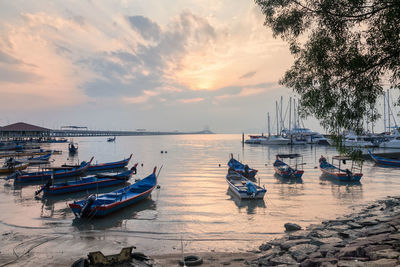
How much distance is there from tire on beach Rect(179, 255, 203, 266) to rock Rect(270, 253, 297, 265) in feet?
9.30

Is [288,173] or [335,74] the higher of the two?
[335,74]

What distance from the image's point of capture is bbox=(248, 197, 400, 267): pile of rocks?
293 inches

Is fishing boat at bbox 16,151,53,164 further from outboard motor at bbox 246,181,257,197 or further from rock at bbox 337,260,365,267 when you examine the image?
rock at bbox 337,260,365,267

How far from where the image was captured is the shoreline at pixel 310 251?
7.77 meters

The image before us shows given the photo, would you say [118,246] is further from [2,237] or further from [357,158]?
[357,158]

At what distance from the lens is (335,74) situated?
10016 millimetres

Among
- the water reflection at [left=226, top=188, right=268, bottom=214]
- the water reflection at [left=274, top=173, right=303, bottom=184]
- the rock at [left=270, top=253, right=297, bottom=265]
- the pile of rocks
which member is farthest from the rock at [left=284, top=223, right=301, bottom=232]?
the water reflection at [left=274, top=173, right=303, bottom=184]

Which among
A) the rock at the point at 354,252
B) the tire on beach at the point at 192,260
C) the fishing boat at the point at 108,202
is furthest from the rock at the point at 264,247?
the fishing boat at the point at 108,202

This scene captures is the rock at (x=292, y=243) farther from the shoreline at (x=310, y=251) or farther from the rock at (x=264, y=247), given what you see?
the rock at (x=264, y=247)

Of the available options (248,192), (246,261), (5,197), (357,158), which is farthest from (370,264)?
(5,197)

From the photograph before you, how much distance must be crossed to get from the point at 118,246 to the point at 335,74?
12428mm

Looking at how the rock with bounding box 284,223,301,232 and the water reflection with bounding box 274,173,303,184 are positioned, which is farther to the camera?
the water reflection with bounding box 274,173,303,184

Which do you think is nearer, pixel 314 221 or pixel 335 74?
pixel 335 74

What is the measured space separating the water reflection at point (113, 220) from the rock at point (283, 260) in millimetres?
9910
